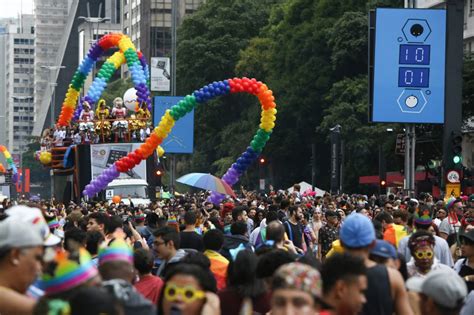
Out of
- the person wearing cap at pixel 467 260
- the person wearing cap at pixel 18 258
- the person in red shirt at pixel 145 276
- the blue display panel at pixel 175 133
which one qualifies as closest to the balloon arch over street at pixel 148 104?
the blue display panel at pixel 175 133

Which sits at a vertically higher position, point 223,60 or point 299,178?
point 223,60

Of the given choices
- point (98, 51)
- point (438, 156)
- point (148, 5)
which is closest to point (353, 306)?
point (438, 156)

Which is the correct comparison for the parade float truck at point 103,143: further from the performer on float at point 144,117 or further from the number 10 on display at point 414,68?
the number 10 on display at point 414,68

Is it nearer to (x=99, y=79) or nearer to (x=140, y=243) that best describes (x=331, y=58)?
(x=99, y=79)

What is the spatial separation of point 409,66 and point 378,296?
25.3 metres

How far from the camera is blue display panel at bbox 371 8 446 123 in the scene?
109 feet

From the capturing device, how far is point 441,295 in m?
6.94

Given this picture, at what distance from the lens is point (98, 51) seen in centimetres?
5341

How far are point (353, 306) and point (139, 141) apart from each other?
1592 inches

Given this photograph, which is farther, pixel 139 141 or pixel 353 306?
pixel 139 141

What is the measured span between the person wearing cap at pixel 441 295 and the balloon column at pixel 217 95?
29.2m

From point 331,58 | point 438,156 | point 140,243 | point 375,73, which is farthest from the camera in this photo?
point 331,58

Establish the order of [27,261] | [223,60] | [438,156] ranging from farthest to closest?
[223,60], [438,156], [27,261]

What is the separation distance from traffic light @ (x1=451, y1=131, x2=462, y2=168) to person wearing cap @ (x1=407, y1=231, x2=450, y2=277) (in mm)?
19265
